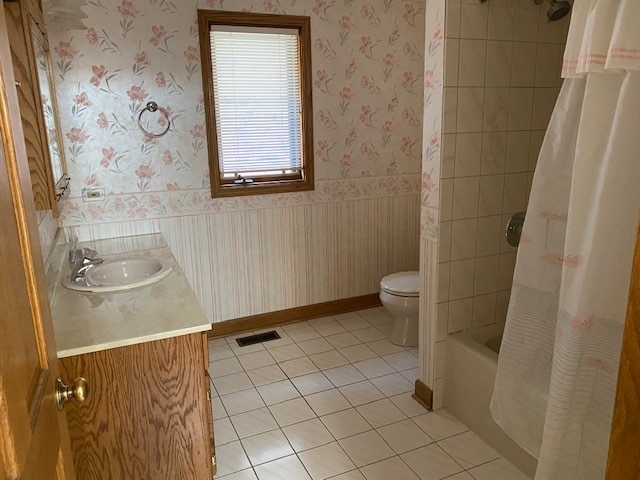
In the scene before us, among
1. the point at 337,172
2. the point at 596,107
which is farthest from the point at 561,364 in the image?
the point at 337,172

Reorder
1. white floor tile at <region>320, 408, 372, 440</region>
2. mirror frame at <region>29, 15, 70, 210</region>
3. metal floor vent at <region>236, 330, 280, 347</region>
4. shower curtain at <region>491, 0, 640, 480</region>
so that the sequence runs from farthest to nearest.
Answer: metal floor vent at <region>236, 330, 280, 347</region> → white floor tile at <region>320, 408, 372, 440</region> → mirror frame at <region>29, 15, 70, 210</region> → shower curtain at <region>491, 0, 640, 480</region>

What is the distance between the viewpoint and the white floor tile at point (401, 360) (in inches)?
115

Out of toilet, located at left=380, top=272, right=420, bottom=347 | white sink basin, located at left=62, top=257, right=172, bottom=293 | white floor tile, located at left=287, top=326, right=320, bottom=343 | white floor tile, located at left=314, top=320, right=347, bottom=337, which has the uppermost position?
white sink basin, located at left=62, top=257, right=172, bottom=293

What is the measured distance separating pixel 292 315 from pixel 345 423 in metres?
1.27

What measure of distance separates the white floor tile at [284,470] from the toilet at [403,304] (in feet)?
4.01

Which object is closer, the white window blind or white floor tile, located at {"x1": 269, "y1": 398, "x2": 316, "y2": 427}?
white floor tile, located at {"x1": 269, "y1": 398, "x2": 316, "y2": 427}

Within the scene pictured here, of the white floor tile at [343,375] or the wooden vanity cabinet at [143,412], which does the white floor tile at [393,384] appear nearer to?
the white floor tile at [343,375]

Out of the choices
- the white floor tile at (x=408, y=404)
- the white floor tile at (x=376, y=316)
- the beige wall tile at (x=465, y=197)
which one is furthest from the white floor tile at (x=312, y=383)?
the beige wall tile at (x=465, y=197)

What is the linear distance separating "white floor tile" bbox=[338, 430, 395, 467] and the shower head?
6.78 ft

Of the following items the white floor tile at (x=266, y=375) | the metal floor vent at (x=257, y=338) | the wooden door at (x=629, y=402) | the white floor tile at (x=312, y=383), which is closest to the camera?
the wooden door at (x=629, y=402)

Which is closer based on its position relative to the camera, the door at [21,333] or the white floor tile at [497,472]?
the door at [21,333]

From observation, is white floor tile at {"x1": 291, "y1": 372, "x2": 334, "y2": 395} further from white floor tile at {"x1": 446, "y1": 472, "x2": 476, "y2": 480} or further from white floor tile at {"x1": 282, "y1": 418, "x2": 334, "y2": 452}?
white floor tile at {"x1": 446, "y1": 472, "x2": 476, "y2": 480}

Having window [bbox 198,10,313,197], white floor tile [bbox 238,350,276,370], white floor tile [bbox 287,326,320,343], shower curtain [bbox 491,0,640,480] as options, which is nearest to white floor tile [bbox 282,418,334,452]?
white floor tile [bbox 238,350,276,370]

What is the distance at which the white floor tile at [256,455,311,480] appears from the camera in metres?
2.04
